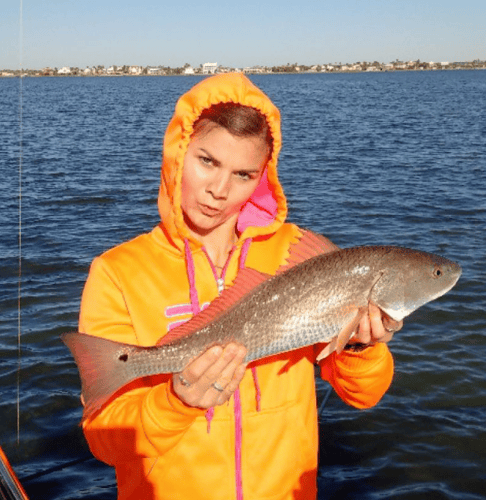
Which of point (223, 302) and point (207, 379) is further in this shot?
point (223, 302)

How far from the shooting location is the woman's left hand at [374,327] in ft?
11.0

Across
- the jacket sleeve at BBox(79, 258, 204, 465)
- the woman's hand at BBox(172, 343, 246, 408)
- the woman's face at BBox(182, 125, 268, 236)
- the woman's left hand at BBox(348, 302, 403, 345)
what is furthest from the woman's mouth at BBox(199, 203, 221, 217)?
the woman's left hand at BBox(348, 302, 403, 345)

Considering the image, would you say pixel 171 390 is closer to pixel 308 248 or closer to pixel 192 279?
pixel 192 279

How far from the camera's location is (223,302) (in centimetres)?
342

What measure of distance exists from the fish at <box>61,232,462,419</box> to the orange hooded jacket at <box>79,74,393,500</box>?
0.16 meters

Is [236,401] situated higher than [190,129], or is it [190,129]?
[190,129]

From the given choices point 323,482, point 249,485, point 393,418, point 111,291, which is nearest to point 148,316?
point 111,291

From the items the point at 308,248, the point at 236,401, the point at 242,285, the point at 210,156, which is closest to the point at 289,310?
the point at 242,285

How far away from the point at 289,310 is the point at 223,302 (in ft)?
1.19

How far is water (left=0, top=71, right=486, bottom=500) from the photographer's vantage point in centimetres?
717

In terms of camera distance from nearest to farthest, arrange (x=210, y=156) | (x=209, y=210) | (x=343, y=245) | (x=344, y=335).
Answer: (x=344, y=335) → (x=210, y=156) → (x=209, y=210) → (x=343, y=245)

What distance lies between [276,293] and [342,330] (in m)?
0.41

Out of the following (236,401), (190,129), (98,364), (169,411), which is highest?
(190,129)

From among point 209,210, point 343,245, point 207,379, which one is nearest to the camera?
point 207,379
